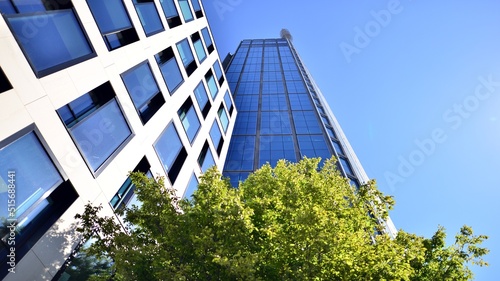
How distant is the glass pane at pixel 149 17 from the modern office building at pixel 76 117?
8 centimetres

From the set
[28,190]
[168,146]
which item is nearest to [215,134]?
[168,146]

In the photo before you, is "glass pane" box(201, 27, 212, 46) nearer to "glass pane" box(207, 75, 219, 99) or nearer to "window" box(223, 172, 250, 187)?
"glass pane" box(207, 75, 219, 99)

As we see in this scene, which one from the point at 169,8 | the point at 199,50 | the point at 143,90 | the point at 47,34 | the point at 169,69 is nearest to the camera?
the point at 47,34

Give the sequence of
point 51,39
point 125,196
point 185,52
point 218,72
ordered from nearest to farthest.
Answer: point 51,39
point 125,196
point 185,52
point 218,72

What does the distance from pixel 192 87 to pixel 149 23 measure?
592cm

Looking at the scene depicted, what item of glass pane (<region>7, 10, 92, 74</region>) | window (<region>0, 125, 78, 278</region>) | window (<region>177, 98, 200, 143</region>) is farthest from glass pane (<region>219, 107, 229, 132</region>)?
window (<region>0, 125, 78, 278</region>)

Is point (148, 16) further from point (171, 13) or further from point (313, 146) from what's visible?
point (313, 146)

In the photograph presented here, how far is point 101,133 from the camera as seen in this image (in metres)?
12.3

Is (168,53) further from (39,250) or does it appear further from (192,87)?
(39,250)

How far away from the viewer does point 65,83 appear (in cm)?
1047

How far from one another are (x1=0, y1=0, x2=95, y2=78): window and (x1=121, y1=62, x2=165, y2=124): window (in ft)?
9.07

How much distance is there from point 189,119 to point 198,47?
8.70 metres

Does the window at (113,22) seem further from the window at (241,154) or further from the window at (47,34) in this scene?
the window at (241,154)

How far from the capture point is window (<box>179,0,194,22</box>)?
2339 centimetres
